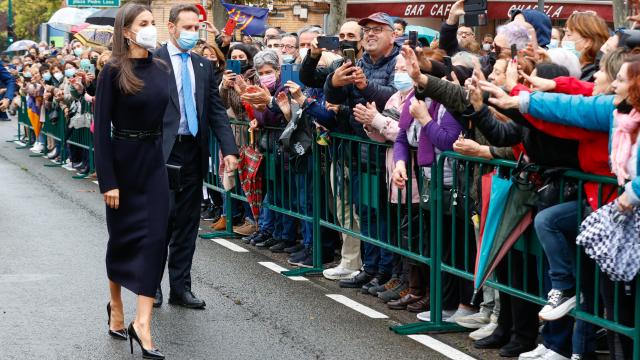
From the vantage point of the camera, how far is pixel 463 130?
8.11 metres

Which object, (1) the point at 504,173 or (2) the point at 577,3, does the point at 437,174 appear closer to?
(1) the point at 504,173

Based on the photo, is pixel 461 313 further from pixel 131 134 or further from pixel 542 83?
pixel 131 134

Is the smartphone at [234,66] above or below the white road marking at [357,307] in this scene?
above

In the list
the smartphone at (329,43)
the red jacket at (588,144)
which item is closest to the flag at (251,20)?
the smartphone at (329,43)

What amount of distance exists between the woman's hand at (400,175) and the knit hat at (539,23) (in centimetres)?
139

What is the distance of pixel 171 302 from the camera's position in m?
8.99

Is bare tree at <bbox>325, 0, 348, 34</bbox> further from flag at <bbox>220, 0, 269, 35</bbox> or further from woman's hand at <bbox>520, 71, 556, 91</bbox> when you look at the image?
woman's hand at <bbox>520, 71, 556, 91</bbox>

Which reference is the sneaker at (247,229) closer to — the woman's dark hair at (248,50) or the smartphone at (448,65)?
the woman's dark hair at (248,50)

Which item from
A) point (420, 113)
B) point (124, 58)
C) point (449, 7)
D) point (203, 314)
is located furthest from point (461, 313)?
point (449, 7)

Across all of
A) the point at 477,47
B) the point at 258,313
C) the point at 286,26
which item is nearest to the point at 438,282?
the point at 258,313

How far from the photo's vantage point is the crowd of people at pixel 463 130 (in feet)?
21.3

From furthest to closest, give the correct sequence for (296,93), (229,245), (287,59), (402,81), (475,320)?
(287,59)
(229,245)
(296,93)
(402,81)
(475,320)

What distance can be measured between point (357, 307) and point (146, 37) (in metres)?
2.65

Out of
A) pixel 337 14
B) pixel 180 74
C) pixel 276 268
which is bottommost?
pixel 276 268
